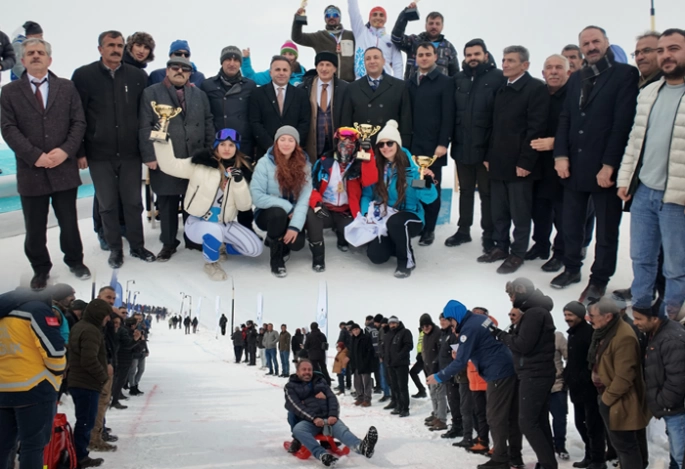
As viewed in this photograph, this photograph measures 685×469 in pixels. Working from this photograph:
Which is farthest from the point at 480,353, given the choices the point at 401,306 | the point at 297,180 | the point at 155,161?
the point at 155,161

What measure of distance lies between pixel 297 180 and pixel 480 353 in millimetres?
1645

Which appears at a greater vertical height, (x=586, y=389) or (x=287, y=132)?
(x=287, y=132)

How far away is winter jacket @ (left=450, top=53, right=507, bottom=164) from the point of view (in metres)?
4.78

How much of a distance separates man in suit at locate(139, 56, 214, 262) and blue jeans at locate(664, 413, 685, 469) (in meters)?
2.94

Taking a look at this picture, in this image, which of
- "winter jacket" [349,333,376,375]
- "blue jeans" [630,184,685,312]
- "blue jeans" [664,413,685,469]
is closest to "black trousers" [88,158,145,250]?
"winter jacket" [349,333,376,375]

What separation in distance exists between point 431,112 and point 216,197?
1884 millimetres

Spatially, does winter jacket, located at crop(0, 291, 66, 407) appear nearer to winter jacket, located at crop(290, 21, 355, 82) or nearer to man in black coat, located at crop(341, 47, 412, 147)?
man in black coat, located at crop(341, 47, 412, 147)

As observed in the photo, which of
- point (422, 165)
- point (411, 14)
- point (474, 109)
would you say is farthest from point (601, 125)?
point (411, 14)

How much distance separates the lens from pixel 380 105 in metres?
5.15

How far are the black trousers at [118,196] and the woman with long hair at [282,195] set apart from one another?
0.74 m

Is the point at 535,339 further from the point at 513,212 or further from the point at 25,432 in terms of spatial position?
the point at 25,432

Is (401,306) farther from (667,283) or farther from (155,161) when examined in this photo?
(155,161)

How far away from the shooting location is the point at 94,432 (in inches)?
180

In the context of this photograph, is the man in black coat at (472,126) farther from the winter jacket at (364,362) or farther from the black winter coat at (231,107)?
the winter jacket at (364,362)
